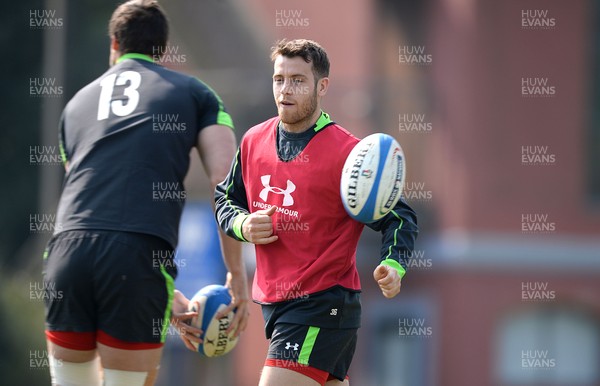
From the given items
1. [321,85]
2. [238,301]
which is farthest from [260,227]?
[238,301]

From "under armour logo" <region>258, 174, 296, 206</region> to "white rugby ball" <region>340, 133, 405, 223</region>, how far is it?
0.29m

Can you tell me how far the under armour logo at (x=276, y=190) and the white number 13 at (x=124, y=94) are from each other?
0.84 m

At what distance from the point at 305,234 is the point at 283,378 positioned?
0.74m

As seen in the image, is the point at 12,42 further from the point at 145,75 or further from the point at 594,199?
the point at 145,75

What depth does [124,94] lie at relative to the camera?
572 centimetres

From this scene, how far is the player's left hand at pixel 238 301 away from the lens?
607 centimetres

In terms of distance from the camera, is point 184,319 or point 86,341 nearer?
point 86,341


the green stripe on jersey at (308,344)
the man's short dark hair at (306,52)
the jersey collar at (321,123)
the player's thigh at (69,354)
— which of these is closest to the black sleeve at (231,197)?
the jersey collar at (321,123)

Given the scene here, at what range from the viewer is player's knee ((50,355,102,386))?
5574 mm

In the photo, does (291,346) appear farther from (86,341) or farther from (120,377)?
(86,341)

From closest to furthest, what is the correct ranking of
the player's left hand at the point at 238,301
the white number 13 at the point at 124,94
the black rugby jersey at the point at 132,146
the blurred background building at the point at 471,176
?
1. the black rugby jersey at the point at 132,146
2. the white number 13 at the point at 124,94
3. the player's left hand at the point at 238,301
4. the blurred background building at the point at 471,176

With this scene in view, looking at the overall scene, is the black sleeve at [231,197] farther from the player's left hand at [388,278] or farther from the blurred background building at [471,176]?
the blurred background building at [471,176]

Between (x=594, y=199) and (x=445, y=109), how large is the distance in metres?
3.57

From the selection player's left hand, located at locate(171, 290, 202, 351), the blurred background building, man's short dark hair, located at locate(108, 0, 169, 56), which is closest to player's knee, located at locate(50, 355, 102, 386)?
player's left hand, located at locate(171, 290, 202, 351)
